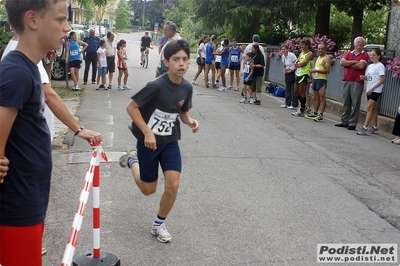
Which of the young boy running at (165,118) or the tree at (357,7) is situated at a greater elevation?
the tree at (357,7)

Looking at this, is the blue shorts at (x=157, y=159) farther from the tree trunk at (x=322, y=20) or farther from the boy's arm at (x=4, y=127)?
the tree trunk at (x=322, y=20)

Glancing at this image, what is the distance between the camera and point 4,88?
7.47ft

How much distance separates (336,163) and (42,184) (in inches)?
249

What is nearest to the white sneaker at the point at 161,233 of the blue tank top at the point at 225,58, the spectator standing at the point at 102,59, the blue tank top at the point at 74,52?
A: the blue tank top at the point at 74,52

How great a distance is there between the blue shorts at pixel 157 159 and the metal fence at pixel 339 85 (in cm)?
884

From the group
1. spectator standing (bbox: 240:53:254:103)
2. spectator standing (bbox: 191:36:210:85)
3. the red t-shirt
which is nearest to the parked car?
spectator standing (bbox: 191:36:210:85)

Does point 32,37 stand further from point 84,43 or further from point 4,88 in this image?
point 84,43

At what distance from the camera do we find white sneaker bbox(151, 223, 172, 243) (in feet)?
15.4

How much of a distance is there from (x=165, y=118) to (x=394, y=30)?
11461 millimetres

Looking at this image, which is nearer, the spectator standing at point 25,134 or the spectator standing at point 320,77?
the spectator standing at point 25,134

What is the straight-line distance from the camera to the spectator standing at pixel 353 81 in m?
11.8

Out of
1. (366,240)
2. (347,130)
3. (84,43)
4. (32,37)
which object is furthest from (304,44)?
(32,37)

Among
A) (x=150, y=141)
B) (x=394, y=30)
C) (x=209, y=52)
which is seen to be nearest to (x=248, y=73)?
(x=394, y=30)

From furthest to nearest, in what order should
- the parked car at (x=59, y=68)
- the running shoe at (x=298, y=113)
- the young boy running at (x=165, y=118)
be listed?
1. the parked car at (x=59, y=68)
2. the running shoe at (x=298, y=113)
3. the young boy running at (x=165, y=118)
